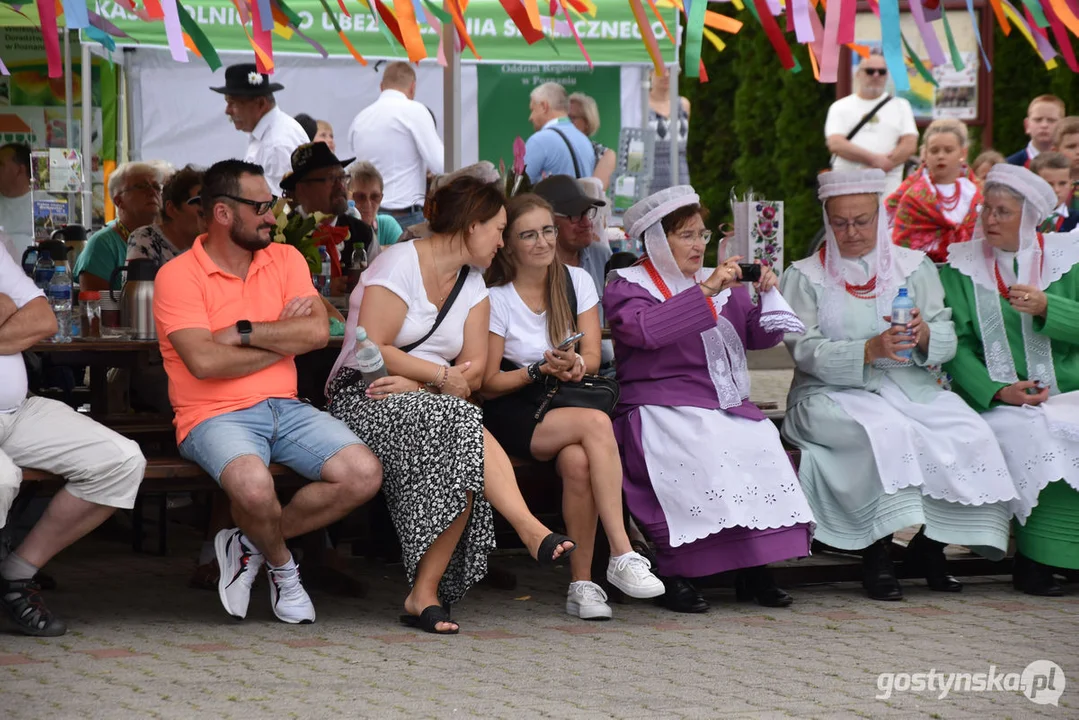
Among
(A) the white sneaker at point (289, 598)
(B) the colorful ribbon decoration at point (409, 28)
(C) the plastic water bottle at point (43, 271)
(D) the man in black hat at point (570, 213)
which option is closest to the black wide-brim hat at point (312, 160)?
(D) the man in black hat at point (570, 213)

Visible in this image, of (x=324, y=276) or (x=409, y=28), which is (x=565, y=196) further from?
(x=409, y=28)

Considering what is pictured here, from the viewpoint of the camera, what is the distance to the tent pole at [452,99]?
704cm

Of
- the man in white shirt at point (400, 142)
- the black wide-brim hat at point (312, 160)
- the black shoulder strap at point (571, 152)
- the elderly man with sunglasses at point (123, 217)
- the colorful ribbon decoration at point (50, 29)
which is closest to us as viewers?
the colorful ribbon decoration at point (50, 29)

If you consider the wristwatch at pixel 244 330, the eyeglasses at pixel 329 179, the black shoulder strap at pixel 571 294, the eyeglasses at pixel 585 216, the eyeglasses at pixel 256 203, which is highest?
the eyeglasses at pixel 329 179

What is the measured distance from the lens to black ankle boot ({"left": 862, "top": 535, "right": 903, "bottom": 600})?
5684mm

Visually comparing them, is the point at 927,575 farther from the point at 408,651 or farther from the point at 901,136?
the point at 901,136

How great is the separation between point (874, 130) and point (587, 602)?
21.4ft

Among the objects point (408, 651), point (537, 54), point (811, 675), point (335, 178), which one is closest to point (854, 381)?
point (811, 675)

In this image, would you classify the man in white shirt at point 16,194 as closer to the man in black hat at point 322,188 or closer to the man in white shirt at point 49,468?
the man in black hat at point 322,188

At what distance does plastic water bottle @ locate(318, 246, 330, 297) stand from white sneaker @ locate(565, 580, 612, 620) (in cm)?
199

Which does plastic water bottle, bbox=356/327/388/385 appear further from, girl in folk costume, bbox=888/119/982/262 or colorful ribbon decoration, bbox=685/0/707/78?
girl in folk costume, bbox=888/119/982/262

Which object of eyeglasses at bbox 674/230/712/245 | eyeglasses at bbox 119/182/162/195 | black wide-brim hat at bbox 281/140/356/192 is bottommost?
eyeglasses at bbox 674/230/712/245

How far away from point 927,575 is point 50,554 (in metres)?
3.24

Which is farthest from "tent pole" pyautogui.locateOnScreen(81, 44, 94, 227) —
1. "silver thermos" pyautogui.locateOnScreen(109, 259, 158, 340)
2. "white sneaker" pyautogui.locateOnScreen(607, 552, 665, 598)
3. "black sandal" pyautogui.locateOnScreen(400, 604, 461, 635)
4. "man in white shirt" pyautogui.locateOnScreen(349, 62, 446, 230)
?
"white sneaker" pyautogui.locateOnScreen(607, 552, 665, 598)
